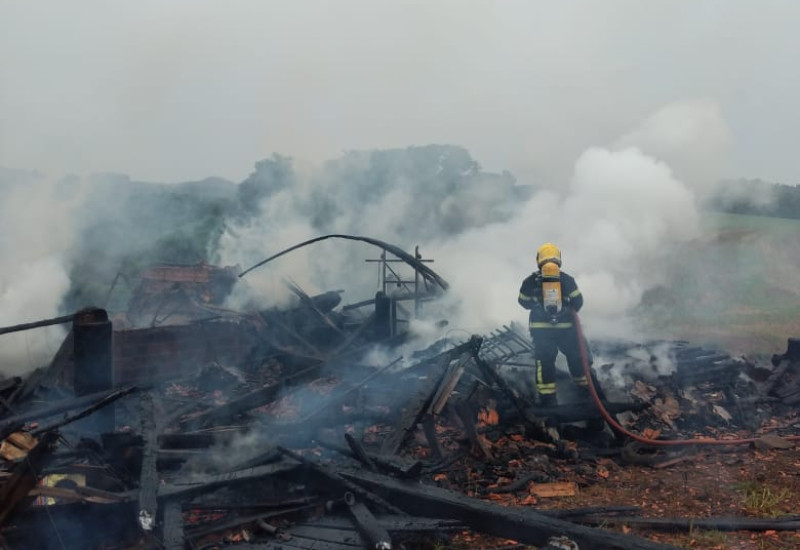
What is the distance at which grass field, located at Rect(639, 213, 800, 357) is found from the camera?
1545 centimetres

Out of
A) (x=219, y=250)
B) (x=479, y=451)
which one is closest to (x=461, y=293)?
(x=479, y=451)

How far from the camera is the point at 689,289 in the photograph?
18.4m

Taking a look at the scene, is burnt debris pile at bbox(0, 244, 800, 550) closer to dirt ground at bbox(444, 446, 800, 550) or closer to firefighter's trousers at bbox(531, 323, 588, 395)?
dirt ground at bbox(444, 446, 800, 550)

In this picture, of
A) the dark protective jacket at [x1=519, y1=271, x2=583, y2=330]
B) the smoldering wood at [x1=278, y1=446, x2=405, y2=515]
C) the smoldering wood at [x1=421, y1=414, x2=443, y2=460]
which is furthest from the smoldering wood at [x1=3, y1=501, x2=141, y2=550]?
the dark protective jacket at [x1=519, y1=271, x2=583, y2=330]

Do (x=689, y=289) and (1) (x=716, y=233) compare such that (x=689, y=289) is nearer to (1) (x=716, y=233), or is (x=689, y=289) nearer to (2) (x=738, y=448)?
(1) (x=716, y=233)

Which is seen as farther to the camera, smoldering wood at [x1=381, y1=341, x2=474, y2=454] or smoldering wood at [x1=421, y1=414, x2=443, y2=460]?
smoldering wood at [x1=421, y1=414, x2=443, y2=460]

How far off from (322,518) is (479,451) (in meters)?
2.38

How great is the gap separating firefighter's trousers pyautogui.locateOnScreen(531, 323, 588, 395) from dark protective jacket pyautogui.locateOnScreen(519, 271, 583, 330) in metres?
0.04

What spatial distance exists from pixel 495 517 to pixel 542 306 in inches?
149

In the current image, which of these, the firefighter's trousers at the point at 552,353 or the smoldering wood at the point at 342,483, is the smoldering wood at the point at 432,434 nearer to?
the smoldering wood at the point at 342,483

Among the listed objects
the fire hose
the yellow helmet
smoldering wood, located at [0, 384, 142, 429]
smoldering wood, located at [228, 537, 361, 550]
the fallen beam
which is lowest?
the fallen beam

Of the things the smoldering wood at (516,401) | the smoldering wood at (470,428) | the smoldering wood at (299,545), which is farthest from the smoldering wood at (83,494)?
the smoldering wood at (516,401)

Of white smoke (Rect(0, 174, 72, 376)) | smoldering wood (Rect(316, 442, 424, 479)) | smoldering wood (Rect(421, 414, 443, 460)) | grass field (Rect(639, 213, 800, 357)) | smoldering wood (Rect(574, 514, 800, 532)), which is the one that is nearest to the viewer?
smoldering wood (Rect(574, 514, 800, 532))

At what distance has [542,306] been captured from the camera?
25.3 feet
